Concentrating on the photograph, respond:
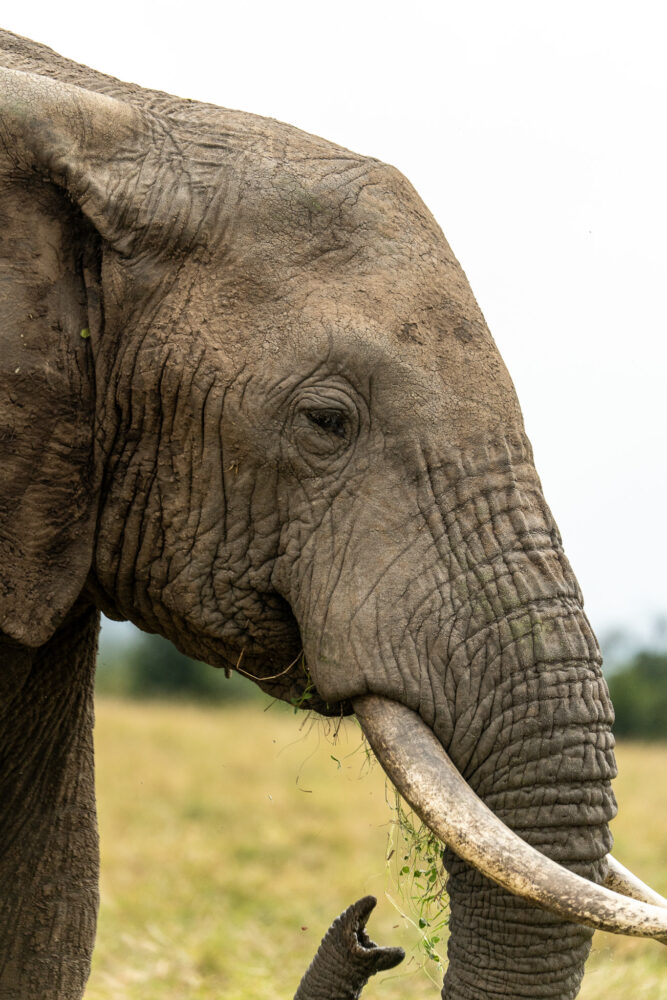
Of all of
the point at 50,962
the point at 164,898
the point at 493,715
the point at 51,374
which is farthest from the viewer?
the point at 164,898

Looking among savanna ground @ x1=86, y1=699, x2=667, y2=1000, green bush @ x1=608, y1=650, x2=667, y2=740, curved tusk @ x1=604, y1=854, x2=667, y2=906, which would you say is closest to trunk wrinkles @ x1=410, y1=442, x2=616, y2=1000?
curved tusk @ x1=604, y1=854, x2=667, y2=906

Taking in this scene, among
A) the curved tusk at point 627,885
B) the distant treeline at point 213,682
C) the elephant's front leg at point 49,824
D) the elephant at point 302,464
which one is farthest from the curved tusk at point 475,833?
the distant treeline at point 213,682

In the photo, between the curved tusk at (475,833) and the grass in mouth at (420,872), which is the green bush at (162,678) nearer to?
the grass in mouth at (420,872)

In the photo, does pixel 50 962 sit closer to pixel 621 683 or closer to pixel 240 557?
pixel 240 557

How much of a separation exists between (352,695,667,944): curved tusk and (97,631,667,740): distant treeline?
61.4ft

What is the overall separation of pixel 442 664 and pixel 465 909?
592 millimetres

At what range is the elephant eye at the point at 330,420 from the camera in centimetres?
370

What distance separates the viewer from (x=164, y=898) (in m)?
10.4

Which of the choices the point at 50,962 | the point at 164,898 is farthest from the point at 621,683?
the point at 50,962

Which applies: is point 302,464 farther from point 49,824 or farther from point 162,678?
point 162,678

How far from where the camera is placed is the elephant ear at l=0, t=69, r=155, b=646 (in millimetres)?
3740

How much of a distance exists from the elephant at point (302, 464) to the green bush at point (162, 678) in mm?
22748

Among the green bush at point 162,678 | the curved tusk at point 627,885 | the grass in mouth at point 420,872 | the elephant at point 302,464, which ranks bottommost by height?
the green bush at point 162,678

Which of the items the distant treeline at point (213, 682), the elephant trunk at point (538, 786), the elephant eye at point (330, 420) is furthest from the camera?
the distant treeline at point (213, 682)
